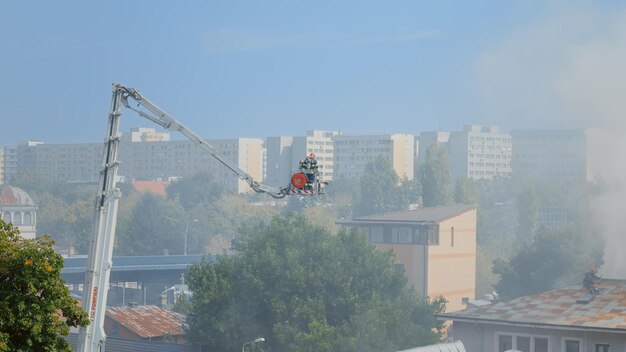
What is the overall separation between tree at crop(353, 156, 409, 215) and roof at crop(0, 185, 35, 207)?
33.4 metres

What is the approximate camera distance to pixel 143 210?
403ft

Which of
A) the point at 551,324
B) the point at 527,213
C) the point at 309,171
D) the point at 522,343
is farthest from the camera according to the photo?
the point at 527,213

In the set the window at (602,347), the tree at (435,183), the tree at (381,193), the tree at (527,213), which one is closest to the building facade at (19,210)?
the tree at (381,193)

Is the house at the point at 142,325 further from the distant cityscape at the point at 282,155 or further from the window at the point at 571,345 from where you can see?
the distant cityscape at the point at 282,155

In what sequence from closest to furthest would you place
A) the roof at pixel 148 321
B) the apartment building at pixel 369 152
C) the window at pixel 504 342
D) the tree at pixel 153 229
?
1. the window at pixel 504 342
2. the roof at pixel 148 321
3. the tree at pixel 153 229
4. the apartment building at pixel 369 152

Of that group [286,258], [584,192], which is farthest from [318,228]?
[584,192]

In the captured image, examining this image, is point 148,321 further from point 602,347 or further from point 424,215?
point 424,215

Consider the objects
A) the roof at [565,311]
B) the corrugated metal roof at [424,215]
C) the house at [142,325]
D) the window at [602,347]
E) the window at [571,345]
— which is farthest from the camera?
the corrugated metal roof at [424,215]

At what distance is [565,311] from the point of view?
38.1 metres

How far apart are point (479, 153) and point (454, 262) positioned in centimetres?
11539

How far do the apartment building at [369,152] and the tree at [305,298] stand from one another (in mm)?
122397

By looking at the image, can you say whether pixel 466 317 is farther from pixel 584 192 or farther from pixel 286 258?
pixel 584 192

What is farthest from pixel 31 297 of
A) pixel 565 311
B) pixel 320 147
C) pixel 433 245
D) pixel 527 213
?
pixel 320 147

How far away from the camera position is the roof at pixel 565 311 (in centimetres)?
3628
